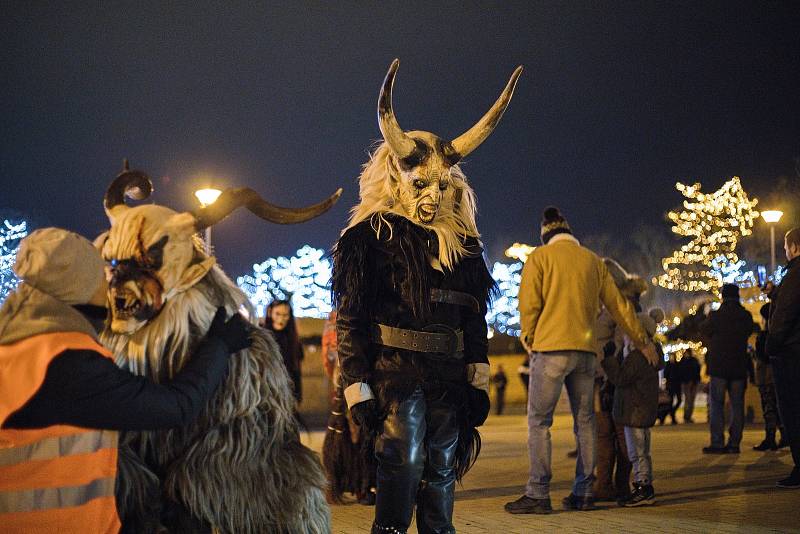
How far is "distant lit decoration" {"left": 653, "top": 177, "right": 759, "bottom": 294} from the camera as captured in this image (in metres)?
41.5

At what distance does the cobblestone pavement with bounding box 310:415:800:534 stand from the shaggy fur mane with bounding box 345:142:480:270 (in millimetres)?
2472

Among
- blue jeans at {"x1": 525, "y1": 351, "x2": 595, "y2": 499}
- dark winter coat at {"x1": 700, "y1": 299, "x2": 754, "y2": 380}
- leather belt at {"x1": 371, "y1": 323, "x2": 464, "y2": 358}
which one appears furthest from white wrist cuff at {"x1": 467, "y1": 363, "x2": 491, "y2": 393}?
dark winter coat at {"x1": 700, "y1": 299, "x2": 754, "y2": 380}

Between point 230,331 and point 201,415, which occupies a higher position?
point 230,331

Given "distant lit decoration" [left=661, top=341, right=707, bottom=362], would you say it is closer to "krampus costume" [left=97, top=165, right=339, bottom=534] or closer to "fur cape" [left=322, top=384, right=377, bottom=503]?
"fur cape" [left=322, top=384, right=377, bottom=503]

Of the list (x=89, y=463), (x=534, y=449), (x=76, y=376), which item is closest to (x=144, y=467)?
(x=89, y=463)

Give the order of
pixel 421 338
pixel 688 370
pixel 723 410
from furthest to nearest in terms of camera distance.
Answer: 1. pixel 688 370
2. pixel 723 410
3. pixel 421 338

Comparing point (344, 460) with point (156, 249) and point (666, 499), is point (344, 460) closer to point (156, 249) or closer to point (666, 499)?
point (666, 499)

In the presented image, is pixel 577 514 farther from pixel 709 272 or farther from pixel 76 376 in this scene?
pixel 709 272

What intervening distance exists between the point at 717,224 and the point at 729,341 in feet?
104

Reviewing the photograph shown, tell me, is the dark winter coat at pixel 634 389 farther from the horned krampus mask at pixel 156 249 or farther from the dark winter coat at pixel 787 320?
the horned krampus mask at pixel 156 249

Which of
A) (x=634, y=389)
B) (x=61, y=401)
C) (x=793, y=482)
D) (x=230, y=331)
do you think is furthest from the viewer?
(x=793, y=482)

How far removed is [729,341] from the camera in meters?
12.1

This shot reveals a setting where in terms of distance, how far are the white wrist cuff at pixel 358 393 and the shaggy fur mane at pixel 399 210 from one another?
0.75m

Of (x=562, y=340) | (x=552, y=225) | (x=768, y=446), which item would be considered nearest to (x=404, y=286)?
(x=562, y=340)
